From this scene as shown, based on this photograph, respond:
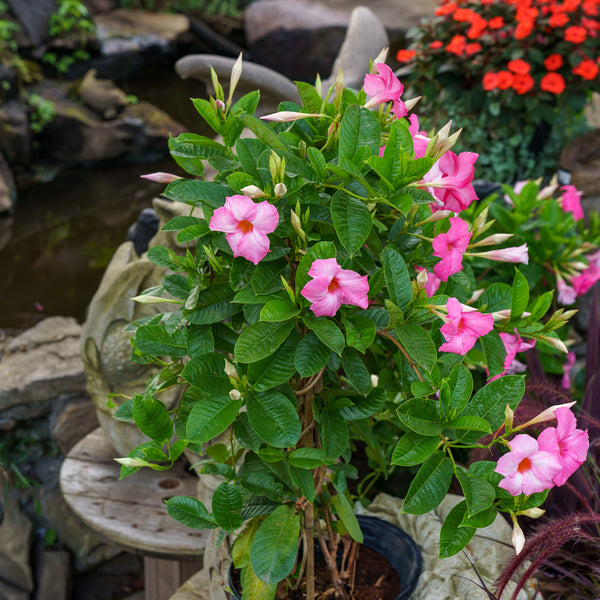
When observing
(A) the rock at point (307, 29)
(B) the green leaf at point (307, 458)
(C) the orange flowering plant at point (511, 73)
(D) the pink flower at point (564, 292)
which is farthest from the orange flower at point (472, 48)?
(A) the rock at point (307, 29)

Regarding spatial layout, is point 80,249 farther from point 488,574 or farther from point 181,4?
point 181,4

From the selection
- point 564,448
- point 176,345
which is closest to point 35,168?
point 176,345

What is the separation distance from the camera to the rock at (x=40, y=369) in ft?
7.34

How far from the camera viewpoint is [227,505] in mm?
854

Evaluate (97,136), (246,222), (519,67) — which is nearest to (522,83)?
(519,67)

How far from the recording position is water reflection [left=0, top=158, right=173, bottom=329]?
351 centimetres

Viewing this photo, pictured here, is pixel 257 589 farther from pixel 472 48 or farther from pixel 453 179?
pixel 472 48

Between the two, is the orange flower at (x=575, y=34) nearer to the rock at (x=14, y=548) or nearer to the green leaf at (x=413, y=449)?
the green leaf at (x=413, y=449)

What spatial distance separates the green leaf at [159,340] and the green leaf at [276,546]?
0.27 meters

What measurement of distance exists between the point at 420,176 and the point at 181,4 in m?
7.75

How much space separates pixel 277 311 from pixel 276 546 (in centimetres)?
34

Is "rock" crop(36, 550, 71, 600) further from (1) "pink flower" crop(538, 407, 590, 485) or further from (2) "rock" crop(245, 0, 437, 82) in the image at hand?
(2) "rock" crop(245, 0, 437, 82)

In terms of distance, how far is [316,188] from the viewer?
31.6 inches

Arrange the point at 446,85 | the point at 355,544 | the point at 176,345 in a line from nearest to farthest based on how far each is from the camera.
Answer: the point at 176,345 < the point at 355,544 < the point at 446,85
